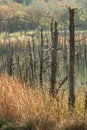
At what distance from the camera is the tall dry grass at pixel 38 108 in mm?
5789

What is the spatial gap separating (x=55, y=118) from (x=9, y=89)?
4.02ft

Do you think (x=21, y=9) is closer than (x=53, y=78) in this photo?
No

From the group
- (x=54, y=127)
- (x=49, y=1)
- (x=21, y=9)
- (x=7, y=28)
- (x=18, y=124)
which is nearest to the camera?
(x=54, y=127)

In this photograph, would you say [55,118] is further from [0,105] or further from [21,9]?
[21,9]

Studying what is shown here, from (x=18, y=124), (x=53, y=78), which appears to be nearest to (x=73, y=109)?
(x=18, y=124)

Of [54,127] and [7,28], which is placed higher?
[54,127]

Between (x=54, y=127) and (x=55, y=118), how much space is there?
200mm

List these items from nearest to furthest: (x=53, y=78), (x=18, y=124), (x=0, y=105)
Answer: (x=18, y=124), (x=0, y=105), (x=53, y=78)

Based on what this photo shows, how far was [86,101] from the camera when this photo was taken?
237 inches

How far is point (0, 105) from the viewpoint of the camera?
666 cm

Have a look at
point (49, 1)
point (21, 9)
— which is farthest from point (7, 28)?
point (49, 1)

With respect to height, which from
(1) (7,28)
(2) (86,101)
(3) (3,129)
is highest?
(2) (86,101)

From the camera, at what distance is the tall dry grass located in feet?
19.0

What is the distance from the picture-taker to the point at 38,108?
20.3 ft
